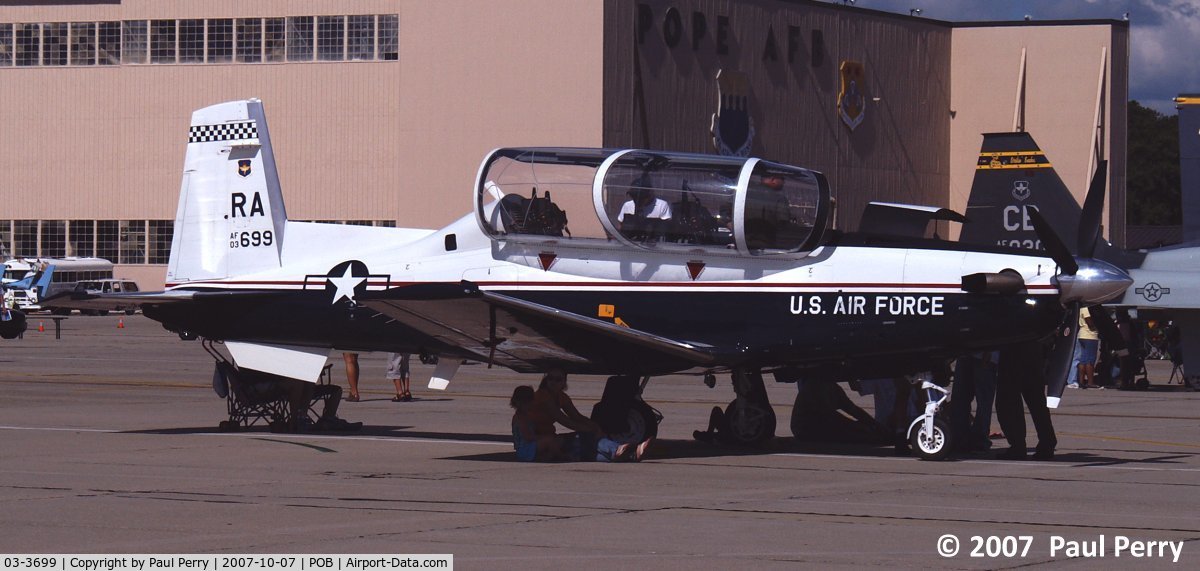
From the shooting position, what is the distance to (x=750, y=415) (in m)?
15.9

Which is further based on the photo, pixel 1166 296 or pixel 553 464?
pixel 1166 296

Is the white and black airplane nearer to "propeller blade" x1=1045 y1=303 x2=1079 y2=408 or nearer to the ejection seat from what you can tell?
"propeller blade" x1=1045 y1=303 x2=1079 y2=408

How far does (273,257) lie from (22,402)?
23.5 ft

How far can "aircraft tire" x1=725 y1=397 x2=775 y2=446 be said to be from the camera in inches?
625

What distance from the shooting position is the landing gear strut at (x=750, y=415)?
15.9 meters

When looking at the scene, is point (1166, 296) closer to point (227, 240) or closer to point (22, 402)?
point (227, 240)

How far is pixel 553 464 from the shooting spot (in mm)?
14414

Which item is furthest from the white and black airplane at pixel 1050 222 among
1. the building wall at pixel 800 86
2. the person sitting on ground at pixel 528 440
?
the building wall at pixel 800 86

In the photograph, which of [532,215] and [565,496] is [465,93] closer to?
[532,215]

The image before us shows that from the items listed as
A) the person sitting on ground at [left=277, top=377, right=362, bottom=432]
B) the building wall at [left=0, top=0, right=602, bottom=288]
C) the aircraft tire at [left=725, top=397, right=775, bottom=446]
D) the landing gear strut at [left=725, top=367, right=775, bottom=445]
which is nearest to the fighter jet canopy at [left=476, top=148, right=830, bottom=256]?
the landing gear strut at [left=725, top=367, right=775, bottom=445]

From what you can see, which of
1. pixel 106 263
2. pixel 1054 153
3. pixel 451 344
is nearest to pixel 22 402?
pixel 451 344

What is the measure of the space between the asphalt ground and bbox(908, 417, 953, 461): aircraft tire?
15 centimetres

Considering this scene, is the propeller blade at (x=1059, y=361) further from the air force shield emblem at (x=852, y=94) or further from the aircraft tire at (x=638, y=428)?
the air force shield emblem at (x=852, y=94)

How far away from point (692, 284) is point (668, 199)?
83 cm
